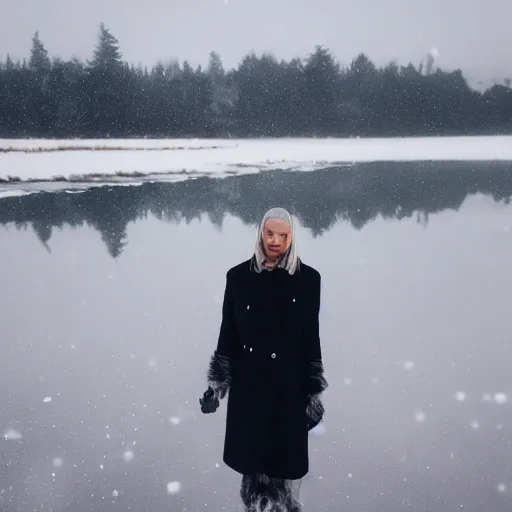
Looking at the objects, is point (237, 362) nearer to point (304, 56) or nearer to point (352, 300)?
point (352, 300)

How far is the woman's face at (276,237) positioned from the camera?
5.16ft

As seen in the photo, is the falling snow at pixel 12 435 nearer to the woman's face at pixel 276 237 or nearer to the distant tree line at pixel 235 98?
the woman's face at pixel 276 237

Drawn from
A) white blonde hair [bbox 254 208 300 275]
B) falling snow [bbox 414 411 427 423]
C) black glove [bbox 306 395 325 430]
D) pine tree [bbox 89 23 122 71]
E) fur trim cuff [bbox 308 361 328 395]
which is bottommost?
falling snow [bbox 414 411 427 423]

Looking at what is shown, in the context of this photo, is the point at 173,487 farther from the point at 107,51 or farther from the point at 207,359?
the point at 107,51

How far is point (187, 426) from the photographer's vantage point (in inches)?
102

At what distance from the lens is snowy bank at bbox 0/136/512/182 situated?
1148 centimetres

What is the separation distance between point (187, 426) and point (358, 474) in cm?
88

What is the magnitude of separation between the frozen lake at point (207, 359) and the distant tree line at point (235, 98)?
3807 mm

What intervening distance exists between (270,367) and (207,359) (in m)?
1.79

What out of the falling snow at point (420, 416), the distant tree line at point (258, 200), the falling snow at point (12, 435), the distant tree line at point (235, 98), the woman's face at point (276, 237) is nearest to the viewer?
the woman's face at point (276, 237)

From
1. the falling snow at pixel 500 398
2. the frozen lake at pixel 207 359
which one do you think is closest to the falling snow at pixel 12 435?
the frozen lake at pixel 207 359

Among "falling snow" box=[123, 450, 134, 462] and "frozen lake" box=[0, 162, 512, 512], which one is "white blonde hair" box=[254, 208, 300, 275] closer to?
"frozen lake" box=[0, 162, 512, 512]

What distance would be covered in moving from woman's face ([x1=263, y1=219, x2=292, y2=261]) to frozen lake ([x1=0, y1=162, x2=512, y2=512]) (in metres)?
1.12

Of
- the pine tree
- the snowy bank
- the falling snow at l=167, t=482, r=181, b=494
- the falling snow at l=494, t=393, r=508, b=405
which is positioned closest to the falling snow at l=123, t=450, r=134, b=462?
the falling snow at l=167, t=482, r=181, b=494
